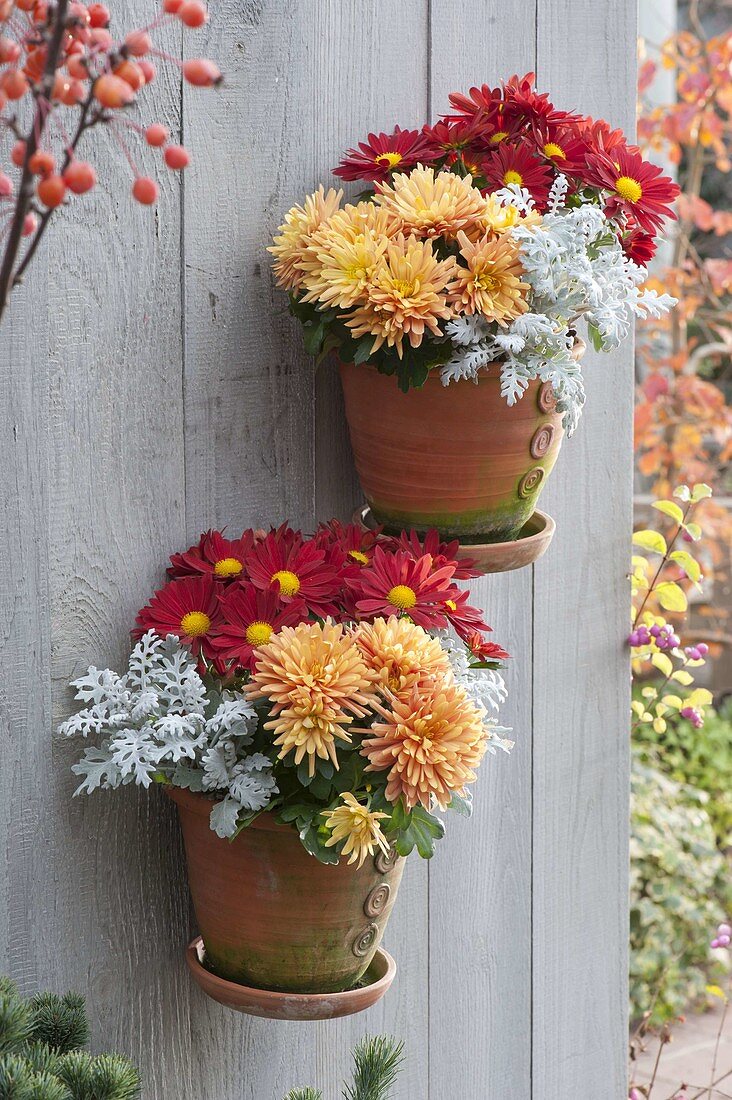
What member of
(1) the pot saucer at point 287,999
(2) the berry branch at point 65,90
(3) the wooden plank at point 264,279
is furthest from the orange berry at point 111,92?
(1) the pot saucer at point 287,999

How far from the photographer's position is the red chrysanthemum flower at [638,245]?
39.8 inches

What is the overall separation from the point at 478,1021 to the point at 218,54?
3.58ft

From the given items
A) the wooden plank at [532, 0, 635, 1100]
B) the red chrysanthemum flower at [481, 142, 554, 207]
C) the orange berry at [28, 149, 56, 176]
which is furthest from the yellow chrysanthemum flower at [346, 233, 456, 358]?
the wooden plank at [532, 0, 635, 1100]

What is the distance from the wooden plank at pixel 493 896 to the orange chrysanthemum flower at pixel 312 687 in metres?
0.52

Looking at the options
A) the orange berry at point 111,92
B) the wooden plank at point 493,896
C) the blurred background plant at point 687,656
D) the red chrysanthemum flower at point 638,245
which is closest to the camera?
the orange berry at point 111,92

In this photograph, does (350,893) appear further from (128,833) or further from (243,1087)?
(243,1087)

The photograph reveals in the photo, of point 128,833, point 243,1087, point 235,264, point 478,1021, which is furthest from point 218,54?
point 478,1021

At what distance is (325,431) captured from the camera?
1131mm

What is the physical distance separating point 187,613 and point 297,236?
12.9 inches

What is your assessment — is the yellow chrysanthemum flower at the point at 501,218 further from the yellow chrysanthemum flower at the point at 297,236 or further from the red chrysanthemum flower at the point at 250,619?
the red chrysanthemum flower at the point at 250,619

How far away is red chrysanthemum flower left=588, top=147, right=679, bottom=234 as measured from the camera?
0.99 meters

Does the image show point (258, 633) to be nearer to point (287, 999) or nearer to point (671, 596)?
point (287, 999)

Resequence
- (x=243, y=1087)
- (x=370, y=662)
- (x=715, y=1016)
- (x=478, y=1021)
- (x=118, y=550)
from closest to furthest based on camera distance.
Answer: (x=370, y=662) < (x=118, y=550) < (x=243, y=1087) < (x=478, y=1021) < (x=715, y=1016)

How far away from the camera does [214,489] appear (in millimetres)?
1043
